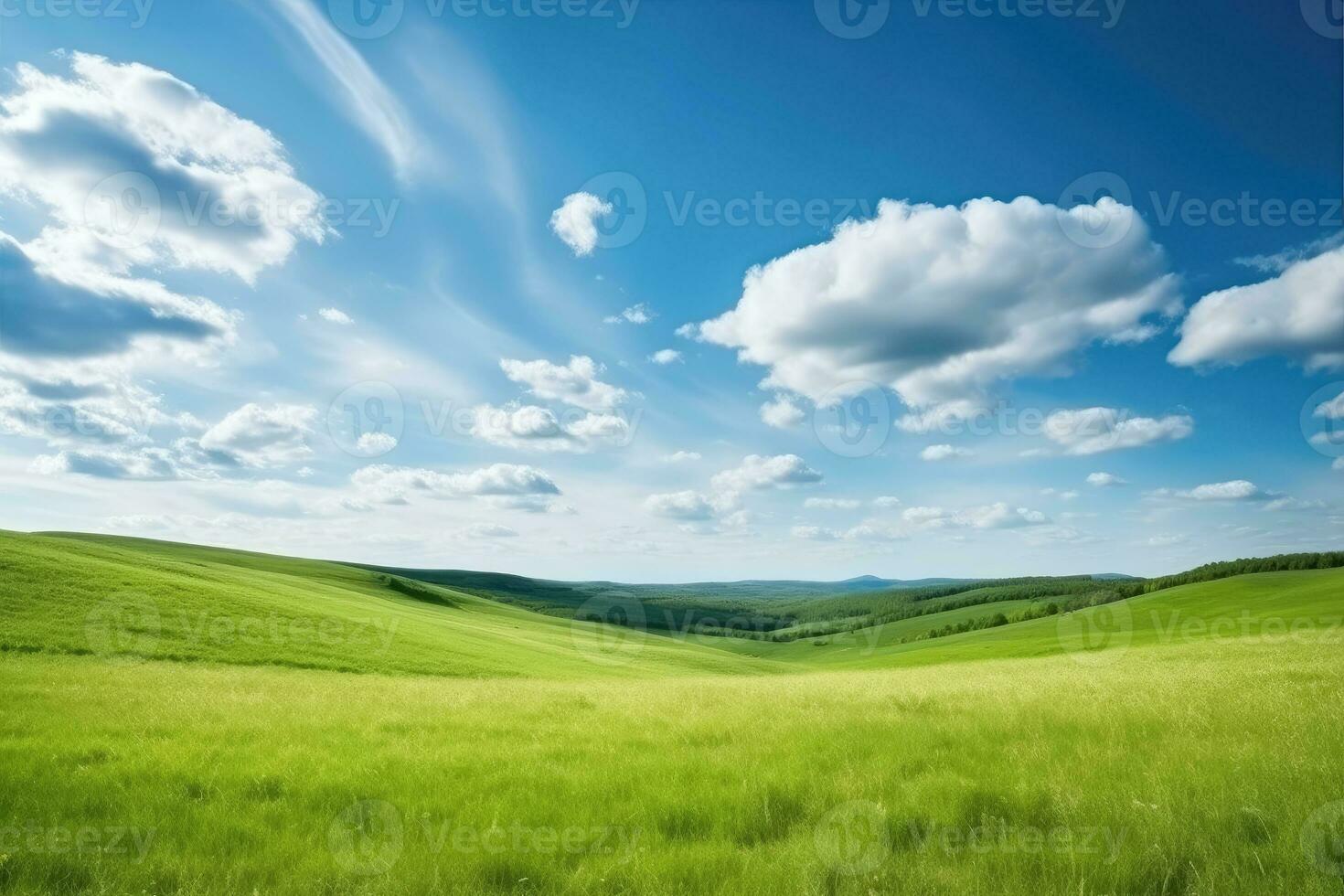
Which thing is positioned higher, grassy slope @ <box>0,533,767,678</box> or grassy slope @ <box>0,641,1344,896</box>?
grassy slope @ <box>0,641,1344,896</box>

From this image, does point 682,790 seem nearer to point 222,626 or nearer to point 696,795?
point 696,795

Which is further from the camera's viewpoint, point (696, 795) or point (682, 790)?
point (682, 790)

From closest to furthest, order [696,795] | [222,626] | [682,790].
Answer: [696,795]
[682,790]
[222,626]

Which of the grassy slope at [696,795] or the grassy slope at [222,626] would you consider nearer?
the grassy slope at [696,795]

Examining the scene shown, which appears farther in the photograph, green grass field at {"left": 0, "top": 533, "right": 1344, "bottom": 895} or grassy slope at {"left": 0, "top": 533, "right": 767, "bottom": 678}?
grassy slope at {"left": 0, "top": 533, "right": 767, "bottom": 678}

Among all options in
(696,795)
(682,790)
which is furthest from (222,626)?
(696,795)

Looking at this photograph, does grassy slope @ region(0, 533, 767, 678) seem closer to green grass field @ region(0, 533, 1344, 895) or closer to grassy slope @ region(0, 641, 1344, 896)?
green grass field @ region(0, 533, 1344, 895)

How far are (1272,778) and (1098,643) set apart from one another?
7007cm

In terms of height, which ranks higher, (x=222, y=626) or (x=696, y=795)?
(x=696, y=795)

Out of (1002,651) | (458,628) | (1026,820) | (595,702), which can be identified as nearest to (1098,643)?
(1002,651)

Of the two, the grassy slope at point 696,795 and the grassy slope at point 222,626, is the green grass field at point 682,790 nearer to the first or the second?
the grassy slope at point 696,795

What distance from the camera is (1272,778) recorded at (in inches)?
256

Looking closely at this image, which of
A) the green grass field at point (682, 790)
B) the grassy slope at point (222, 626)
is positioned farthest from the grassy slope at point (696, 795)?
the grassy slope at point (222, 626)

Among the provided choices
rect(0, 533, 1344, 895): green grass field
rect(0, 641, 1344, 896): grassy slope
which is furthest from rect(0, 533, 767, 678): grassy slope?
rect(0, 641, 1344, 896): grassy slope
